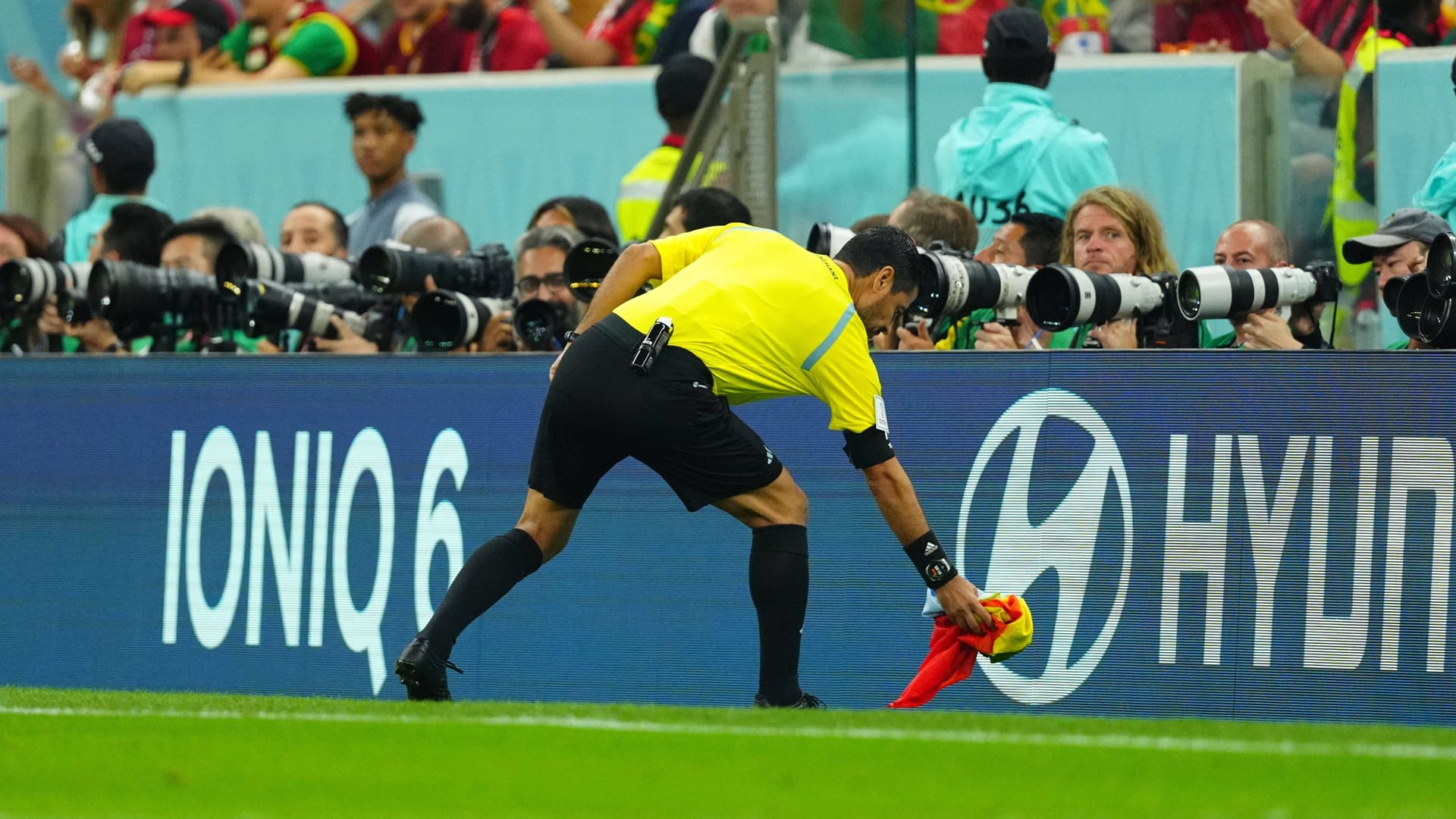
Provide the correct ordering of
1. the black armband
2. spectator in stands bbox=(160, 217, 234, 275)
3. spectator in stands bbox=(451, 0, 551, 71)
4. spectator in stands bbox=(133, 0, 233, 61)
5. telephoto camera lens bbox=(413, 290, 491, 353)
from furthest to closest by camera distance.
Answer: spectator in stands bbox=(133, 0, 233, 61) → spectator in stands bbox=(451, 0, 551, 71) → spectator in stands bbox=(160, 217, 234, 275) → telephoto camera lens bbox=(413, 290, 491, 353) → the black armband

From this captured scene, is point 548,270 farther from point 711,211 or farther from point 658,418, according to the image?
point 658,418

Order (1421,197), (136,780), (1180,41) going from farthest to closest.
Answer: (1180,41) < (1421,197) < (136,780)

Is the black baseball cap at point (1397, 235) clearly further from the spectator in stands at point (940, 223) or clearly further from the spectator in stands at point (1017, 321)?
the spectator in stands at point (940, 223)

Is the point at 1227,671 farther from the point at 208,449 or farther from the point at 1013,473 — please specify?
the point at 208,449

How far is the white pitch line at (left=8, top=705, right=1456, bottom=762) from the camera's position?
18.8 ft

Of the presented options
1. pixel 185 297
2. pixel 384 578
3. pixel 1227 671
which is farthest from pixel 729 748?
pixel 185 297

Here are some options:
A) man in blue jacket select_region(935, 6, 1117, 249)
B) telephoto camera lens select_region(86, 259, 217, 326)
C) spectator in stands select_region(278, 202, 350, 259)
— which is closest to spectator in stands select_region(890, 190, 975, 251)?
man in blue jacket select_region(935, 6, 1117, 249)

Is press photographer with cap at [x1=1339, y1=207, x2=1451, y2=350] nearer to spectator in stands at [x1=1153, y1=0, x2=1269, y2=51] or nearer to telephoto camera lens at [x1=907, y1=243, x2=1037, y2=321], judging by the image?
telephoto camera lens at [x1=907, y1=243, x2=1037, y2=321]

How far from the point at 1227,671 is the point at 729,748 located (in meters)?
2.69

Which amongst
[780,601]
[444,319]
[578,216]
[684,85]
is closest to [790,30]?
[684,85]

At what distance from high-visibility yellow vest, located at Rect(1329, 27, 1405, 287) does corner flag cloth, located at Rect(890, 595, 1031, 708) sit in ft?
9.53

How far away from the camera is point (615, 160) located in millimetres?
12648

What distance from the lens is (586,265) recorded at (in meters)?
9.18

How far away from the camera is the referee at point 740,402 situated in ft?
22.8
